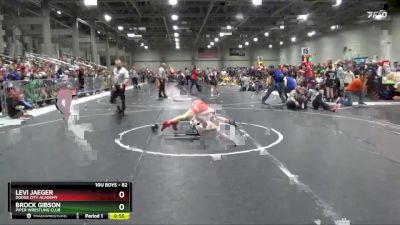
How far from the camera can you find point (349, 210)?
4355 mm

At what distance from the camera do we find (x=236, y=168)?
630 cm

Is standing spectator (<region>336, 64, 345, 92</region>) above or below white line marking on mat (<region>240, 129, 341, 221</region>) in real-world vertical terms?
above

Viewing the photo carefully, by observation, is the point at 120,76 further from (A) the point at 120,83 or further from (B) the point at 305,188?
(B) the point at 305,188

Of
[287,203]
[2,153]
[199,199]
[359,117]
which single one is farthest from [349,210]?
[359,117]

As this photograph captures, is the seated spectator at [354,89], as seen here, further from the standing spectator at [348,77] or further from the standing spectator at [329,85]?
the standing spectator at [329,85]

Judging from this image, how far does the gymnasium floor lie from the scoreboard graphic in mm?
757

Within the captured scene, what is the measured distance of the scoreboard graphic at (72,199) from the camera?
3291 mm

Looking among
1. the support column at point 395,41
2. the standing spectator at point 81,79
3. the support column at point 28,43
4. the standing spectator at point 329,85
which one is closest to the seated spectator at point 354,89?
the standing spectator at point 329,85

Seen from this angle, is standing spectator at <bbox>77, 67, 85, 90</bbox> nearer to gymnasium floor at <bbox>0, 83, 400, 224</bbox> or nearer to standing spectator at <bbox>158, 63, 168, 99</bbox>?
standing spectator at <bbox>158, 63, 168, 99</bbox>

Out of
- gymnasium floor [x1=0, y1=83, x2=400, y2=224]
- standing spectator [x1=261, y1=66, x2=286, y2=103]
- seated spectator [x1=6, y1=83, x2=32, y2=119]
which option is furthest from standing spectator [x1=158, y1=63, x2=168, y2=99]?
gymnasium floor [x1=0, y1=83, x2=400, y2=224]

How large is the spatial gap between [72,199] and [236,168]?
11.2ft

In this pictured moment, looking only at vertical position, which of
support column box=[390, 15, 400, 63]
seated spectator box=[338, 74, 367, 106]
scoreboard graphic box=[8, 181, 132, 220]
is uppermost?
support column box=[390, 15, 400, 63]

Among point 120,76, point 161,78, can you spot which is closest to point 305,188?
point 120,76

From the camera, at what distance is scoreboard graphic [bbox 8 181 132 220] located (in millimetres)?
3291
